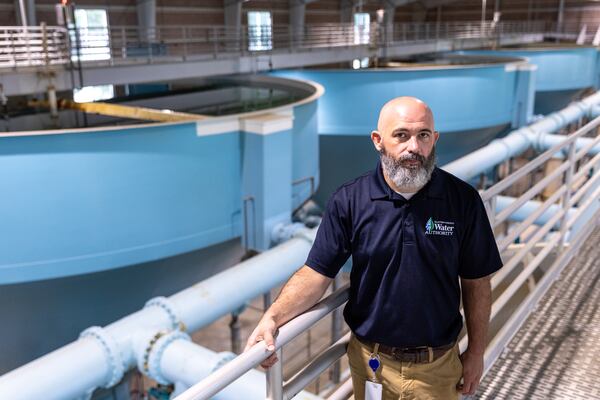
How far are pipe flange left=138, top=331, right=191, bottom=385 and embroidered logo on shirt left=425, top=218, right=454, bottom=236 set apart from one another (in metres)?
2.69

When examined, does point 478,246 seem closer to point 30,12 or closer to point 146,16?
point 30,12

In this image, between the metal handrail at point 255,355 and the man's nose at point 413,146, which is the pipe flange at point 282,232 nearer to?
the metal handrail at point 255,355

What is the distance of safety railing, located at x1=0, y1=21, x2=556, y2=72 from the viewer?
29.3 feet

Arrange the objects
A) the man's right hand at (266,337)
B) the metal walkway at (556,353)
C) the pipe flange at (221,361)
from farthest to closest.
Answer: the pipe flange at (221,361) < the metal walkway at (556,353) < the man's right hand at (266,337)

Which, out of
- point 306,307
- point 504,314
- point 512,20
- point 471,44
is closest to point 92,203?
point 504,314

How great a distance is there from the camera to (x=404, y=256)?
181 centimetres

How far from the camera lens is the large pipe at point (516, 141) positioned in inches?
203

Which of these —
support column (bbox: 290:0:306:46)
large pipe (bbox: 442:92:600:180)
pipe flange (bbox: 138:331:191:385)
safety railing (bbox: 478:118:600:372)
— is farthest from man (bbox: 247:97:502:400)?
support column (bbox: 290:0:306:46)

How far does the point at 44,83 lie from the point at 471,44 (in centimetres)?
1929

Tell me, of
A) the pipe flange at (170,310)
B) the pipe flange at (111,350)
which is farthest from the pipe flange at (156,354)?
the pipe flange at (170,310)

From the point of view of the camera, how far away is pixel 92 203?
561 centimetres

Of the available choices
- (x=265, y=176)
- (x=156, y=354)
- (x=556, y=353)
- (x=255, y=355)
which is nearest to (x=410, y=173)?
(x=255, y=355)

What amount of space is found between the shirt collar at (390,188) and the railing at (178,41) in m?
7.45

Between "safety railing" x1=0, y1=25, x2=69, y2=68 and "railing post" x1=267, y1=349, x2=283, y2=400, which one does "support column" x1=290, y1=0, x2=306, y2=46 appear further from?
"railing post" x1=267, y1=349, x2=283, y2=400
